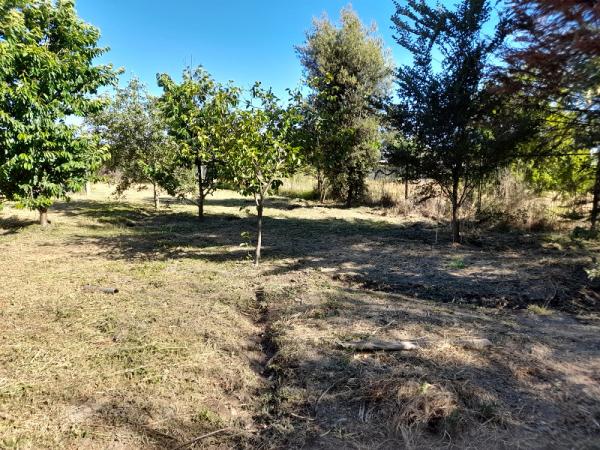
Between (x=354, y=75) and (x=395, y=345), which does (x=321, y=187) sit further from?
(x=395, y=345)

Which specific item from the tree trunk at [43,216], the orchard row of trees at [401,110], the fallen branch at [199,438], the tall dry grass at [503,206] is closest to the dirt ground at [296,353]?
the fallen branch at [199,438]

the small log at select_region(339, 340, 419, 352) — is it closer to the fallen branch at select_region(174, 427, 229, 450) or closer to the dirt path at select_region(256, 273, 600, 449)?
the dirt path at select_region(256, 273, 600, 449)

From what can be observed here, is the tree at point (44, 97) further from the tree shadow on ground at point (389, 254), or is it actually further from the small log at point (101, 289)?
the small log at point (101, 289)

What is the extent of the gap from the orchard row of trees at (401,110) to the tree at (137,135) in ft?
6.89

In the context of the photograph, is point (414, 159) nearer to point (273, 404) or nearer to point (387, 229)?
point (387, 229)

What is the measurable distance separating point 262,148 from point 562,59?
157 inches

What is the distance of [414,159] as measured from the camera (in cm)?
809

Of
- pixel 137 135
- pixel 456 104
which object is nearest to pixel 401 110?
pixel 456 104

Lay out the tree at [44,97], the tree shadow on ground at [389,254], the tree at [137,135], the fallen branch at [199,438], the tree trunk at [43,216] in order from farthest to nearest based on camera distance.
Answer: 1. the tree at [137,135]
2. the tree trunk at [43,216]
3. the tree at [44,97]
4. the tree shadow on ground at [389,254]
5. the fallen branch at [199,438]

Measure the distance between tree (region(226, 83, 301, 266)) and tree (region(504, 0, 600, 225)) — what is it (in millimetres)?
3339

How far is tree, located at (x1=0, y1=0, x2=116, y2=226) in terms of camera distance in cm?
646

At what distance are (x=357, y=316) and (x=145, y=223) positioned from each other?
342 inches

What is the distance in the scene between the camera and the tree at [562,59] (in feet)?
13.5

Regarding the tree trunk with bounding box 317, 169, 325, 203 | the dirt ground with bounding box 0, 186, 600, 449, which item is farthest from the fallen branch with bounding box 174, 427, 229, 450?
the tree trunk with bounding box 317, 169, 325, 203
